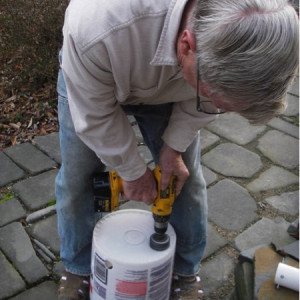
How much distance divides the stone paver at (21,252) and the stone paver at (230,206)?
956 millimetres

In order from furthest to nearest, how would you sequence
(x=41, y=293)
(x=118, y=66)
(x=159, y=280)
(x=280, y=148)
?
(x=280, y=148) < (x=41, y=293) < (x=159, y=280) < (x=118, y=66)

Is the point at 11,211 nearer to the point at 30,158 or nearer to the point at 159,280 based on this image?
the point at 30,158

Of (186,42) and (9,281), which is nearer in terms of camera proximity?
(186,42)

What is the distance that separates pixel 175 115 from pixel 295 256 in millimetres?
782

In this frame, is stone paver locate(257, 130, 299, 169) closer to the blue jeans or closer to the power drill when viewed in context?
the blue jeans

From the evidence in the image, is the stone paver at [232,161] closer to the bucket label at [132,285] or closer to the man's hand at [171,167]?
the man's hand at [171,167]

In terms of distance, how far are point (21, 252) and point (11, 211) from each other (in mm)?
310

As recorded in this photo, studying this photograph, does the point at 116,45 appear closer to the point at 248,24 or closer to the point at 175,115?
the point at 248,24

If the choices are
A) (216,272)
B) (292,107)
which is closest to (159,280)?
(216,272)

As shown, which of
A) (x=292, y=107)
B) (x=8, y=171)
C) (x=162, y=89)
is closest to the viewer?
(x=162, y=89)

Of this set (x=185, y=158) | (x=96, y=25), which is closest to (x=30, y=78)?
(x=185, y=158)

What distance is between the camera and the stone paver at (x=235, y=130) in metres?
3.31

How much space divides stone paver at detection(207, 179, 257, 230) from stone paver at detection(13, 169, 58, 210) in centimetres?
92

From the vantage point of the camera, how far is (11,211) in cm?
257
